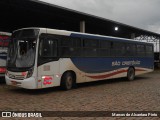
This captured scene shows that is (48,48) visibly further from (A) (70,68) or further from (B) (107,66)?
(B) (107,66)

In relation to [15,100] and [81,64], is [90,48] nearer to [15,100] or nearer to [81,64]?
[81,64]

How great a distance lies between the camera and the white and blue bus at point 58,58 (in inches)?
459

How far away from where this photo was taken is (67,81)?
13.2 meters

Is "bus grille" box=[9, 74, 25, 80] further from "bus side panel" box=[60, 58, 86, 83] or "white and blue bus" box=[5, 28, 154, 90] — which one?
"bus side panel" box=[60, 58, 86, 83]

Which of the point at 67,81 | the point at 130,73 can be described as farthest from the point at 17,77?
the point at 130,73

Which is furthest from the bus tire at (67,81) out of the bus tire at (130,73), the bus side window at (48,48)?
the bus tire at (130,73)

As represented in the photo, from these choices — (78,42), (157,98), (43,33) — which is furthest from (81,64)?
(157,98)

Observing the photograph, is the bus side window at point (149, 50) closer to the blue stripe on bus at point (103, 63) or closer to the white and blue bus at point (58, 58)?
the blue stripe on bus at point (103, 63)

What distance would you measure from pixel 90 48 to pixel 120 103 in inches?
219

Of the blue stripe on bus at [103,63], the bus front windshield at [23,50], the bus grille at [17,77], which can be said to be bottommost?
the bus grille at [17,77]

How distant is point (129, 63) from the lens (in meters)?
18.9

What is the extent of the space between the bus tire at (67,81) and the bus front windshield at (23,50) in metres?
2.08

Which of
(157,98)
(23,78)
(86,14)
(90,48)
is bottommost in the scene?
(157,98)

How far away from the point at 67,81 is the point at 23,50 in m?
2.64
